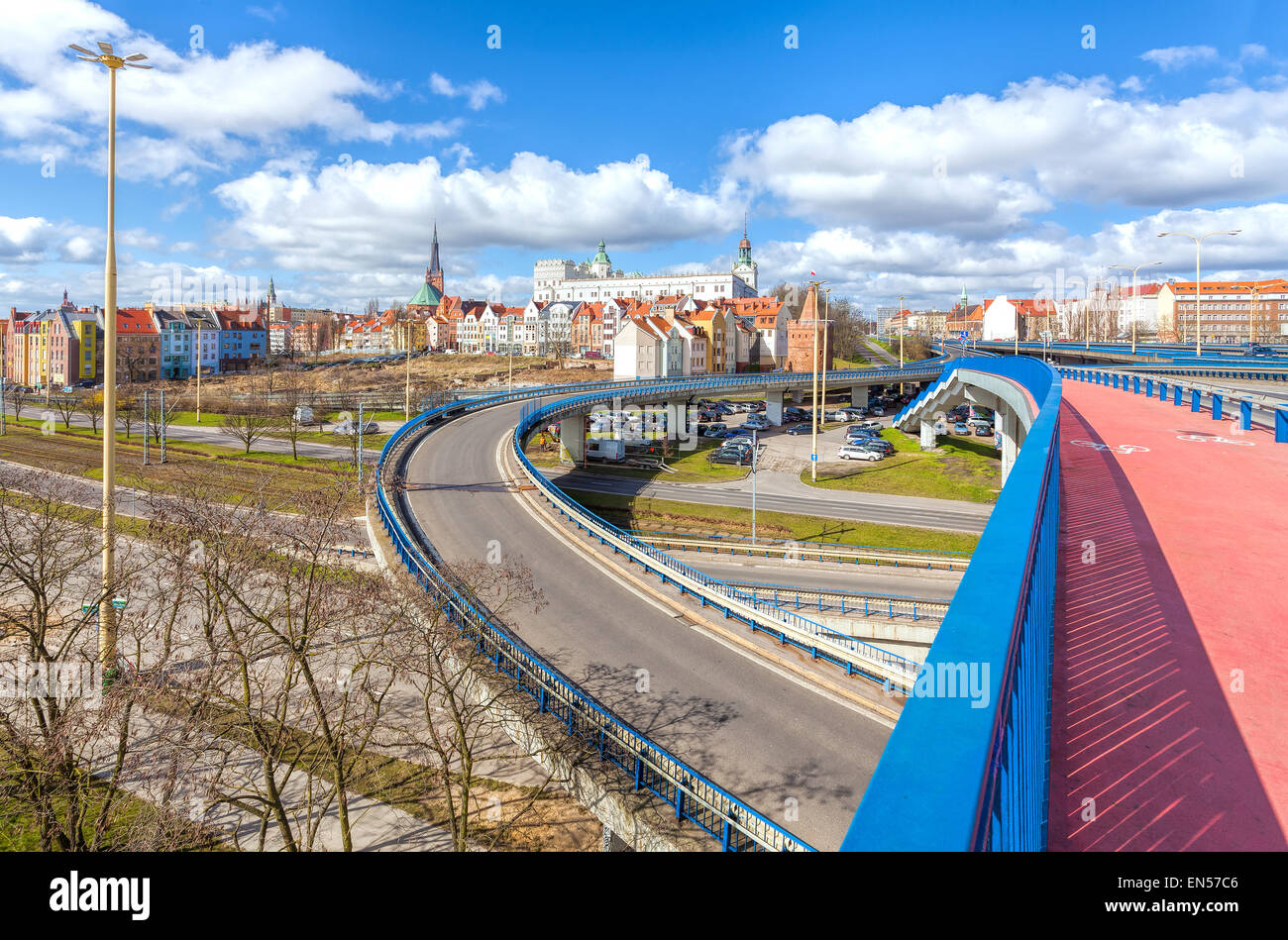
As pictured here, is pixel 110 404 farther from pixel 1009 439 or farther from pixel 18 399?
pixel 18 399

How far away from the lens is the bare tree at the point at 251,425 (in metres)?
54.8

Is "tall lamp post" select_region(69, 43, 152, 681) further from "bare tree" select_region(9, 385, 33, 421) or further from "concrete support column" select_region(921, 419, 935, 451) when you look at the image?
"bare tree" select_region(9, 385, 33, 421)

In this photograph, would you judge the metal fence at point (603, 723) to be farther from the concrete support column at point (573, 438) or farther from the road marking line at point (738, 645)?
the concrete support column at point (573, 438)

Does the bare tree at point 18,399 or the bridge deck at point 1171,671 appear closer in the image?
the bridge deck at point 1171,671

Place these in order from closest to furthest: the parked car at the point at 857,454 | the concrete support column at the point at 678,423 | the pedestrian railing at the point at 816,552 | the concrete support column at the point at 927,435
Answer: the pedestrian railing at the point at 816,552 → the parked car at the point at 857,454 → the concrete support column at the point at 927,435 → the concrete support column at the point at 678,423

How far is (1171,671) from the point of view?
14.7 feet

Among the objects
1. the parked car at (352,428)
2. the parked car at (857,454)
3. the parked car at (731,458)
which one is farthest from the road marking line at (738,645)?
the parked car at (352,428)

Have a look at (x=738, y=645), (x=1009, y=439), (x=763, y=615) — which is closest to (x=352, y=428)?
(x=1009, y=439)

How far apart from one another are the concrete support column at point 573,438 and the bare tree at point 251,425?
22736 mm

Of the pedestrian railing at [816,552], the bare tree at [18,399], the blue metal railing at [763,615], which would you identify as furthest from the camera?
the bare tree at [18,399]

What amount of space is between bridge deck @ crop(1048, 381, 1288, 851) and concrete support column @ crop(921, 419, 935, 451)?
53.5 meters

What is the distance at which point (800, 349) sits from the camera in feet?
331
